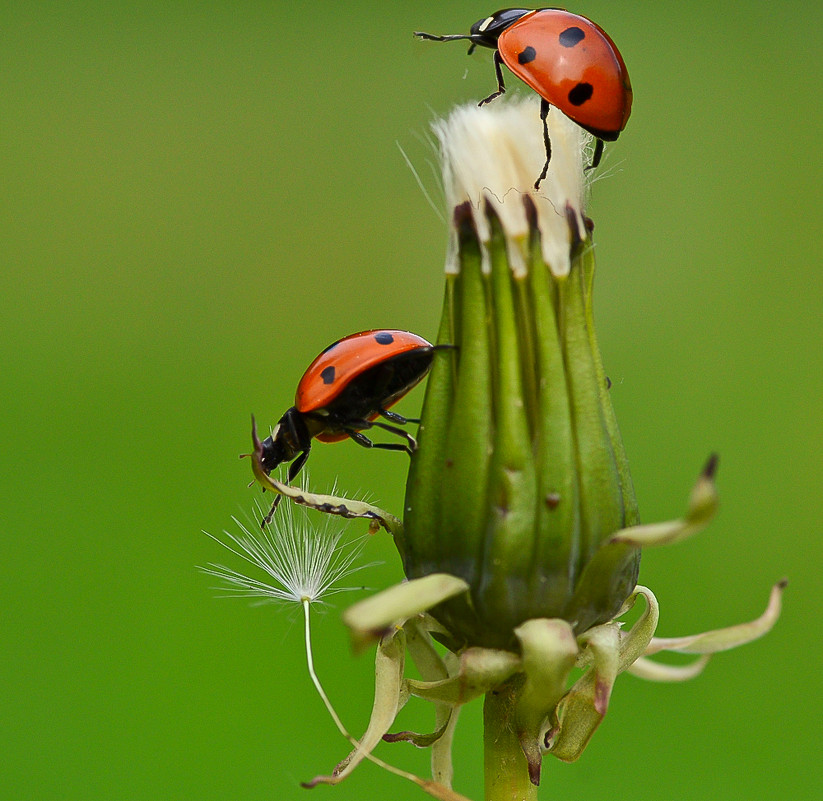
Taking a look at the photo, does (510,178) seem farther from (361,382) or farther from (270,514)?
(270,514)

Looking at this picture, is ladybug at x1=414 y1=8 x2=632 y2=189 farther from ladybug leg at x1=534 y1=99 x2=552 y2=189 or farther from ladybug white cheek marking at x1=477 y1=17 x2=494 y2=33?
ladybug leg at x1=534 y1=99 x2=552 y2=189

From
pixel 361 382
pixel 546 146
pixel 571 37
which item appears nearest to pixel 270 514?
pixel 361 382

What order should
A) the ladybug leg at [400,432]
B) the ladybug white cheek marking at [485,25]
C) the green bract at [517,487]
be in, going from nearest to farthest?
the green bract at [517,487] → the ladybug leg at [400,432] → the ladybug white cheek marking at [485,25]

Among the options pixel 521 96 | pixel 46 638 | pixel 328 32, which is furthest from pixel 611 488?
→ pixel 328 32

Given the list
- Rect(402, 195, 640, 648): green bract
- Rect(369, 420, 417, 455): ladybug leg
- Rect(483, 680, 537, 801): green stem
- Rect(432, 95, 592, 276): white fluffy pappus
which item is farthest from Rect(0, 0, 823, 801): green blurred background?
Rect(483, 680, 537, 801): green stem

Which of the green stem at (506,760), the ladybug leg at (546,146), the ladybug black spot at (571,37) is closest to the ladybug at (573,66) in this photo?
the ladybug black spot at (571,37)

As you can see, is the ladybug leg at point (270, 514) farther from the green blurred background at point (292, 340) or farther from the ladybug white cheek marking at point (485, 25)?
the ladybug white cheek marking at point (485, 25)
